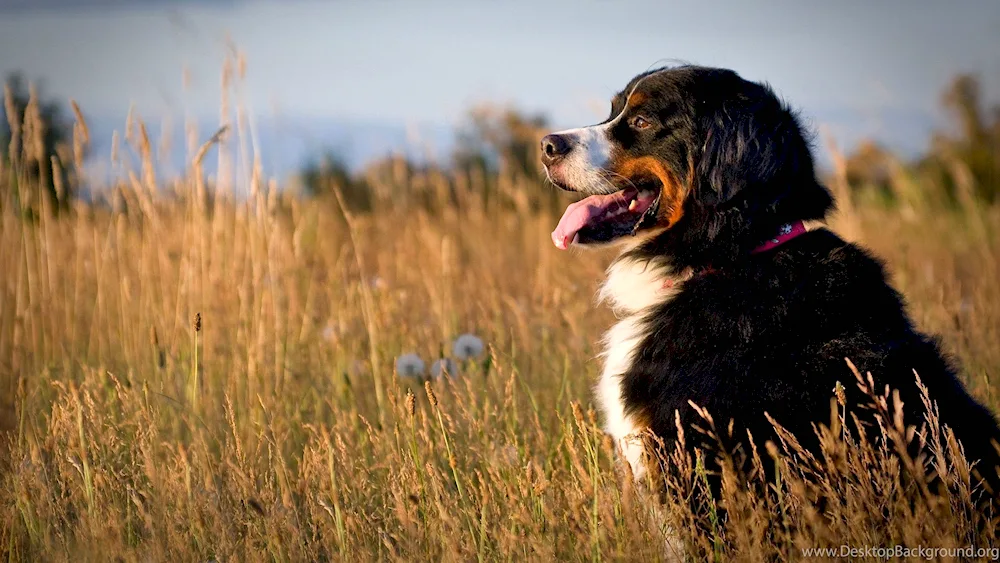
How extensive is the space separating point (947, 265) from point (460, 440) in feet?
18.0

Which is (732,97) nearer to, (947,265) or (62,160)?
(62,160)

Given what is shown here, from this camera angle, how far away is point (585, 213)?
9.30 ft

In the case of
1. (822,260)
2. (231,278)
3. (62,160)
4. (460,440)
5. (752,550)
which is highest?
(62,160)

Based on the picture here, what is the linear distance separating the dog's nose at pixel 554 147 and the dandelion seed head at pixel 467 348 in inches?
38.1

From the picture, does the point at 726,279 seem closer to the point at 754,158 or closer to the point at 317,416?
the point at 754,158

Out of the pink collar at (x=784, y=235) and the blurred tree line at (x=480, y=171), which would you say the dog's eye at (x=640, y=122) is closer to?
the pink collar at (x=784, y=235)

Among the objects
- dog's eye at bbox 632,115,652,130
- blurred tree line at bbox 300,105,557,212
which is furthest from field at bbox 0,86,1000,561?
blurred tree line at bbox 300,105,557,212

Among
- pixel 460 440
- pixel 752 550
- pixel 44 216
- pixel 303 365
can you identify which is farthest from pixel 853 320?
pixel 44 216

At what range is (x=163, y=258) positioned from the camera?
12.8 feet

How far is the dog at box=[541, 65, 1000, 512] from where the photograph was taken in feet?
7.07

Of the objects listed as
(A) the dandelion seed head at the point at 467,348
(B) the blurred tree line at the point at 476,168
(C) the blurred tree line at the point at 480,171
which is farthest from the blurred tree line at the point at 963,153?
(A) the dandelion seed head at the point at 467,348

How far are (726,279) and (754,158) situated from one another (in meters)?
0.39

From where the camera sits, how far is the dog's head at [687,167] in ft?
8.19

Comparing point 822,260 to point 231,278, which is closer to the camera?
point 822,260
